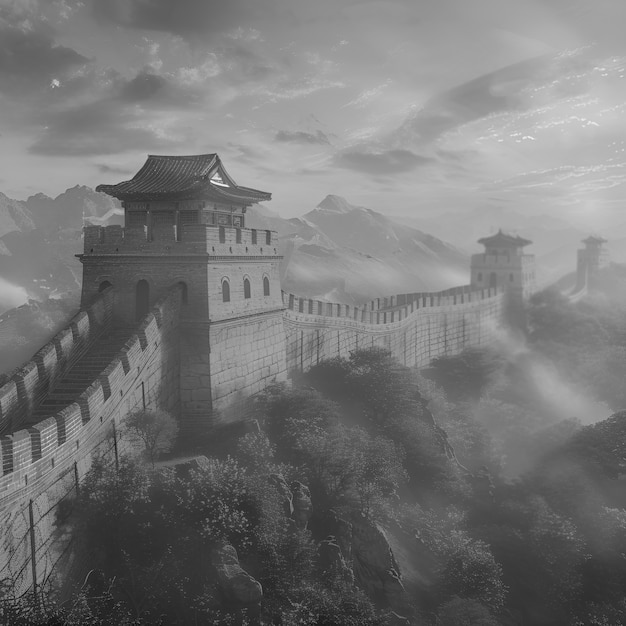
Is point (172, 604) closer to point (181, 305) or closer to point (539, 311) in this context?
point (181, 305)

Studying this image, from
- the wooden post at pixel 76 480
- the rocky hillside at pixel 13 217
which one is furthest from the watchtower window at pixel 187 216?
the rocky hillside at pixel 13 217

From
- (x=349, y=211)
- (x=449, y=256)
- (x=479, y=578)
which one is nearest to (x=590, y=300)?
(x=479, y=578)

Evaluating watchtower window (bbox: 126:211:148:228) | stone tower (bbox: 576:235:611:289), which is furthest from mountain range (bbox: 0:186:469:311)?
watchtower window (bbox: 126:211:148:228)

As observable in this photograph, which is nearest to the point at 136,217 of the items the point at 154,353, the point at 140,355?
the point at 154,353

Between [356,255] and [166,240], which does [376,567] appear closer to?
[166,240]

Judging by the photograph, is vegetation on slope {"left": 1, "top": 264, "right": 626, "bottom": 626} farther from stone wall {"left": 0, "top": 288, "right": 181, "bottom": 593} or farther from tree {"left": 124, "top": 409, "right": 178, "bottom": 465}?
stone wall {"left": 0, "top": 288, "right": 181, "bottom": 593}

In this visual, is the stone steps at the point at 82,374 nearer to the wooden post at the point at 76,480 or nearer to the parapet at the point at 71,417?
the parapet at the point at 71,417
